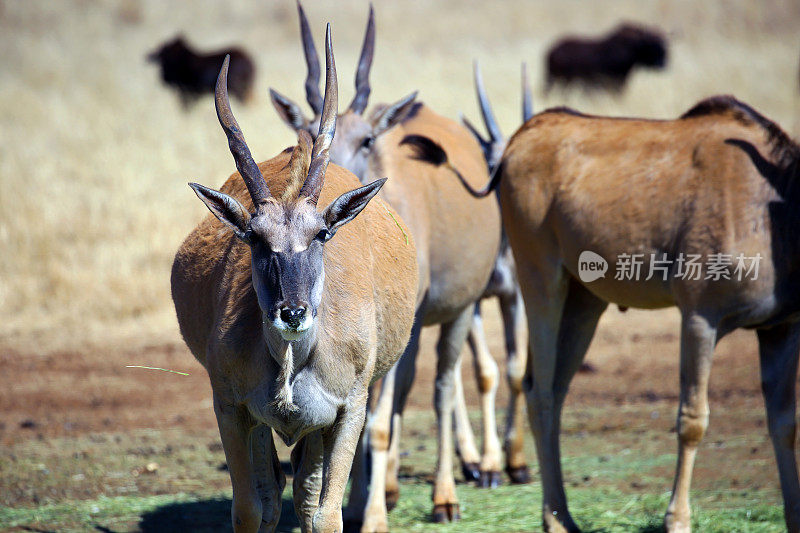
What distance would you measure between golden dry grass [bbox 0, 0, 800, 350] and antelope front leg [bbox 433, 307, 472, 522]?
5.43m

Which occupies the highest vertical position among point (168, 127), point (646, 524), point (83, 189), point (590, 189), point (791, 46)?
point (791, 46)

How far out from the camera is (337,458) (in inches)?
160

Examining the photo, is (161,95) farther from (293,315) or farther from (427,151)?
(293,315)

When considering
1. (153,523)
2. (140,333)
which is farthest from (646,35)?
(153,523)

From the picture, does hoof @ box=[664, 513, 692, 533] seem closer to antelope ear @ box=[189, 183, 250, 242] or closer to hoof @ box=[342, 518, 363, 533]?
hoof @ box=[342, 518, 363, 533]

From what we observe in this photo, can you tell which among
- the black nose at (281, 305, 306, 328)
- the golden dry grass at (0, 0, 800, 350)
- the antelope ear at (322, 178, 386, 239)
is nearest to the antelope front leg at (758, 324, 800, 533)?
the antelope ear at (322, 178, 386, 239)

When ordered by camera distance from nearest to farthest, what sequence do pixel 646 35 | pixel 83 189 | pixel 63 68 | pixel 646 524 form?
pixel 646 524
pixel 83 189
pixel 63 68
pixel 646 35

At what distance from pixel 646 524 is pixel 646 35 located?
→ 21.3 metres

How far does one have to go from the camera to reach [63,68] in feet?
72.7

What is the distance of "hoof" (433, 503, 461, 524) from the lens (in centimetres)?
593

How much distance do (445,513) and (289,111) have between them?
3.01 meters

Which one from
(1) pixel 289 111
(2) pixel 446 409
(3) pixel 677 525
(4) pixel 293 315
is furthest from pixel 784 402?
(1) pixel 289 111

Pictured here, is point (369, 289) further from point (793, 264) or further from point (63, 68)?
point (63, 68)

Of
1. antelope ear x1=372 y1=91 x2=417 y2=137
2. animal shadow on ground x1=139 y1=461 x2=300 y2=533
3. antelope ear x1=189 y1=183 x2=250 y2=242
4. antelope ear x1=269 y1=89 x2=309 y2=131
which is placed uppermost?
antelope ear x1=269 y1=89 x2=309 y2=131
